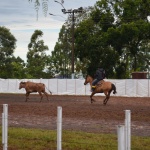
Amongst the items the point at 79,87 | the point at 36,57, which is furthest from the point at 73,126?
the point at 36,57

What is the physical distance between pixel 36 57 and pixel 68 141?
267ft

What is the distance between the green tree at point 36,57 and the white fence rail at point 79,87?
32588mm

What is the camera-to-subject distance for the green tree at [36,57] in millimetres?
93475

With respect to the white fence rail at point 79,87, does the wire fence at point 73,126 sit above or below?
below

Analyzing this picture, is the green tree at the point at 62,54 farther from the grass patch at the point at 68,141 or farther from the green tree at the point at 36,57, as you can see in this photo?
the grass patch at the point at 68,141

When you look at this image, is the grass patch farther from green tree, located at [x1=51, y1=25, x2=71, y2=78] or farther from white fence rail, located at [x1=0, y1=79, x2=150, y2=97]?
green tree, located at [x1=51, y1=25, x2=71, y2=78]

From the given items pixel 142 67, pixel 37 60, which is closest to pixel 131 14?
pixel 37 60

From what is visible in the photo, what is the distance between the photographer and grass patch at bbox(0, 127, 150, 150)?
13.1 meters

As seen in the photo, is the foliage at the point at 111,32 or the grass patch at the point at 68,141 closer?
the grass patch at the point at 68,141

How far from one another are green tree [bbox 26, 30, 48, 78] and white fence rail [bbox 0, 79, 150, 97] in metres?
32.6

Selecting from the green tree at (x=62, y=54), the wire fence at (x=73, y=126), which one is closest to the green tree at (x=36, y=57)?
the green tree at (x=62, y=54)

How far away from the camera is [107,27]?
6184 cm

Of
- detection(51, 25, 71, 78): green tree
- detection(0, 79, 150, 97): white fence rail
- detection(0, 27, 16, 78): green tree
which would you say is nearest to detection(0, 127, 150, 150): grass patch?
detection(0, 79, 150, 97): white fence rail

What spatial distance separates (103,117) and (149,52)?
7668 cm
